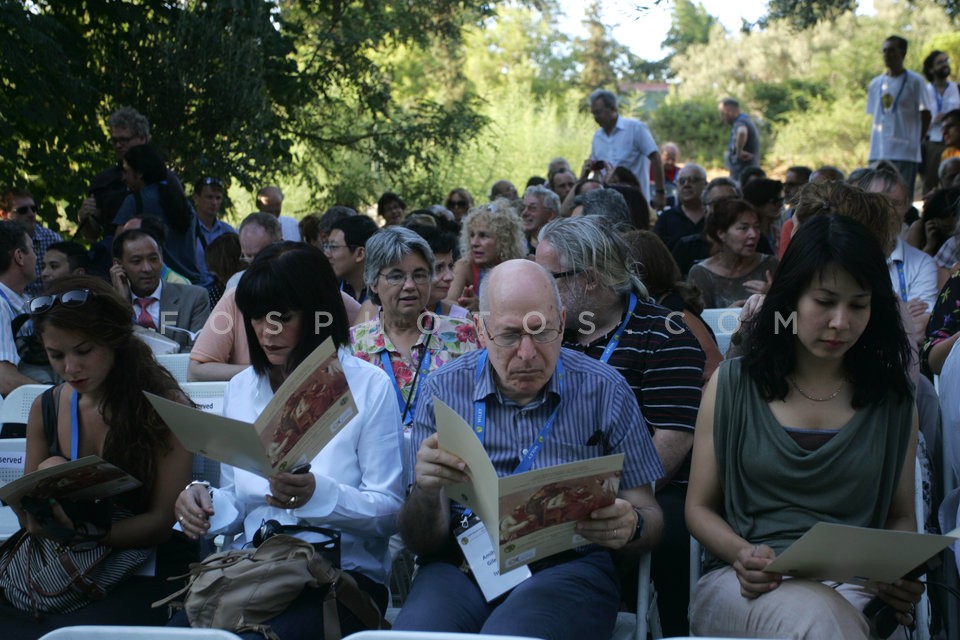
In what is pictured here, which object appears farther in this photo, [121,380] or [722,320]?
[722,320]

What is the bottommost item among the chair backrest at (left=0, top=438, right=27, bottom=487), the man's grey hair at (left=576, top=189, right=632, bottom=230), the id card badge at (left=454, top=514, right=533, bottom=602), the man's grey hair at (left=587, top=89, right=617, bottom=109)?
the id card badge at (left=454, top=514, right=533, bottom=602)

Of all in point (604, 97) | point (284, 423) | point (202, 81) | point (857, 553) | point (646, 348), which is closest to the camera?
point (857, 553)

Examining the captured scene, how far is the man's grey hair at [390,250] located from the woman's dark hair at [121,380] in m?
1.61

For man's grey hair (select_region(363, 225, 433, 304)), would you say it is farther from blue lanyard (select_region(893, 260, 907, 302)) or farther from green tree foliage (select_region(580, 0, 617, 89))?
green tree foliage (select_region(580, 0, 617, 89))

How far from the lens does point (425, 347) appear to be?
4582 mm

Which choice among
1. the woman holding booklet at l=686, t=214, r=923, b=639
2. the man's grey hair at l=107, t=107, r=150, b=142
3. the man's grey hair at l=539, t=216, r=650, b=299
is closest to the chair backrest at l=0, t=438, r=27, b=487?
the man's grey hair at l=539, t=216, r=650, b=299

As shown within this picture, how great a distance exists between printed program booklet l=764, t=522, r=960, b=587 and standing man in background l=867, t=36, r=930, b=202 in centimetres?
967

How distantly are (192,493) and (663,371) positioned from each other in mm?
1721

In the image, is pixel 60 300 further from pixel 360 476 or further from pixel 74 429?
Answer: pixel 360 476

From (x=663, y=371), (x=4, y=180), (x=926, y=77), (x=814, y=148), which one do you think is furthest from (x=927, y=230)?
(x=814, y=148)

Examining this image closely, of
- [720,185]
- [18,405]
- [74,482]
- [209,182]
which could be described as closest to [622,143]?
[720,185]

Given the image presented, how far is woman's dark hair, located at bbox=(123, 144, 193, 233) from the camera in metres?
8.24

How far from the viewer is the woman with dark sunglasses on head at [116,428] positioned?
3.28 m

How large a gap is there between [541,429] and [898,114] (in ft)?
32.5
